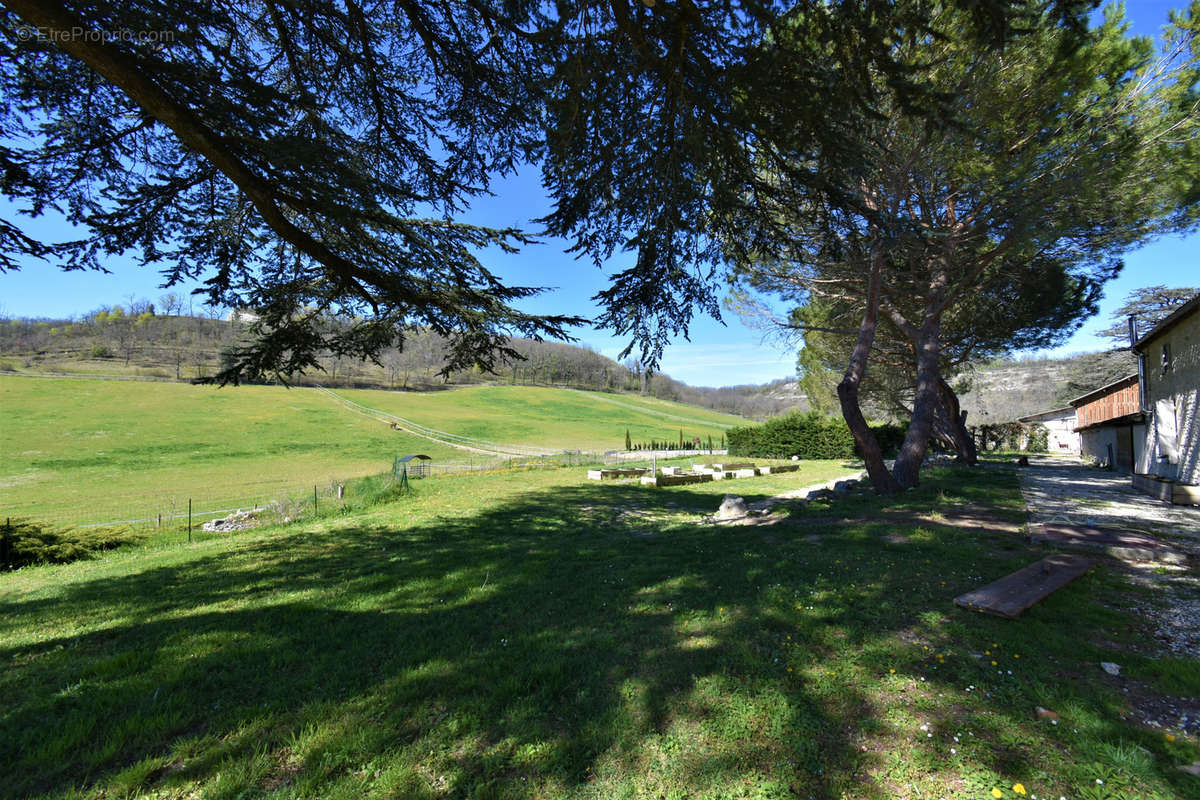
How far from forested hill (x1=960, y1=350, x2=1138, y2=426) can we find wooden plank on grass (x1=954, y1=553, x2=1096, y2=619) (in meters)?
25.8

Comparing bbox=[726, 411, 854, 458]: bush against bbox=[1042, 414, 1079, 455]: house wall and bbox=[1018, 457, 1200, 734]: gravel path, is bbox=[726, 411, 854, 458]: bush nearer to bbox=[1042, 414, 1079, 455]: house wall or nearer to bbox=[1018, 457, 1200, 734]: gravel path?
bbox=[1018, 457, 1200, 734]: gravel path

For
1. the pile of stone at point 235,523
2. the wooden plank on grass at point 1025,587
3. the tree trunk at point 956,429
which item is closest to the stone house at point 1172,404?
the tree trunk at point 956,429

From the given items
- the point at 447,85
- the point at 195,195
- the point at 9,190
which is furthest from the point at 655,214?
the point at 9,190

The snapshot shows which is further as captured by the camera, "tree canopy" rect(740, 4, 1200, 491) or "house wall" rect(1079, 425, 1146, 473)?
"house wall" rect(1079, 425, 1146, 473)

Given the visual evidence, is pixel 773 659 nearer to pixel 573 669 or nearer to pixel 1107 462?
pixel 573 669

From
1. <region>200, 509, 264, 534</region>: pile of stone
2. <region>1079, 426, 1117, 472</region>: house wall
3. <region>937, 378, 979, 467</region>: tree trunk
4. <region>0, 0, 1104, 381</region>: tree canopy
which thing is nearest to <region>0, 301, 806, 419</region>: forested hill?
<region>1079, 426, 1117, 472</region>: house wall

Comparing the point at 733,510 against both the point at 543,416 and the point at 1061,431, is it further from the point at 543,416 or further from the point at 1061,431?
the point at 543,416

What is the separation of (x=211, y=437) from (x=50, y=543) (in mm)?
35455

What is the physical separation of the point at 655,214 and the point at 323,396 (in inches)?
2541

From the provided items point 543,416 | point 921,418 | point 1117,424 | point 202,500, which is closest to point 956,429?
point 1117,424

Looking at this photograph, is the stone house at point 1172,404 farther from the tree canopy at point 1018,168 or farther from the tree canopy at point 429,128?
the tree canopy at point 429,128

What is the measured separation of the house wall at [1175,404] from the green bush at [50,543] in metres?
23.8

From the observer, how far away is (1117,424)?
53.7 ft

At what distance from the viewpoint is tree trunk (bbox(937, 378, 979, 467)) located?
1759 centimetres
